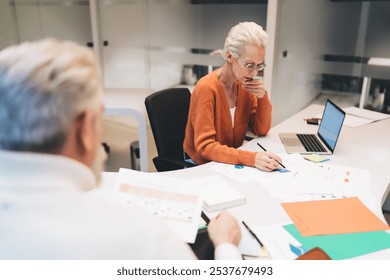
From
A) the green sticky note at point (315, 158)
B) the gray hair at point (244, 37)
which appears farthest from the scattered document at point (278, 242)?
the gray hair at point (244, 37)

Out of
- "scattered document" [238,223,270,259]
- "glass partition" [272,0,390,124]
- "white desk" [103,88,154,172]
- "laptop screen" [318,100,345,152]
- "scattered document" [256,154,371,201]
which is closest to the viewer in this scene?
"scattered document" [238,223,270,259]

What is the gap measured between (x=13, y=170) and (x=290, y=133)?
183cm

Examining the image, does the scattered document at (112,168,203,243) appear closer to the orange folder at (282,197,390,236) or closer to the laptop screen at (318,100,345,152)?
the orange folder at (282,197,390,236)

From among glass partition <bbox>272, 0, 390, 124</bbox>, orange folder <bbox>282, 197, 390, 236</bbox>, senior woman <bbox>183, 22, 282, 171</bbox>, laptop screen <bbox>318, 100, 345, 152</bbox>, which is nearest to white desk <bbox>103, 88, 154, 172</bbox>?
senior woman <bbox>183, 22, 282, 171</bbox>

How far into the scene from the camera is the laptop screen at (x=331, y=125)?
1912mm

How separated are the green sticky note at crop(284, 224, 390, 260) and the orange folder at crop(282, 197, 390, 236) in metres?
→ 0.02

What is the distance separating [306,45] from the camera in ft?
12.9

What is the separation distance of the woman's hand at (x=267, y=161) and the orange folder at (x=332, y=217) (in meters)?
0.29

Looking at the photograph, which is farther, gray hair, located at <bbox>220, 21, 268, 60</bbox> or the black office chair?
the black office chair

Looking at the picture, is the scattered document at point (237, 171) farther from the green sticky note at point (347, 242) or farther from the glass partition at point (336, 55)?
the glass partition at point (336, 55)

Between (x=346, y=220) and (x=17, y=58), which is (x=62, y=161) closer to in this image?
(x=17, y=58)

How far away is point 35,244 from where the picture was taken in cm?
63

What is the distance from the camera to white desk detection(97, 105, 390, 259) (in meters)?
1.33
